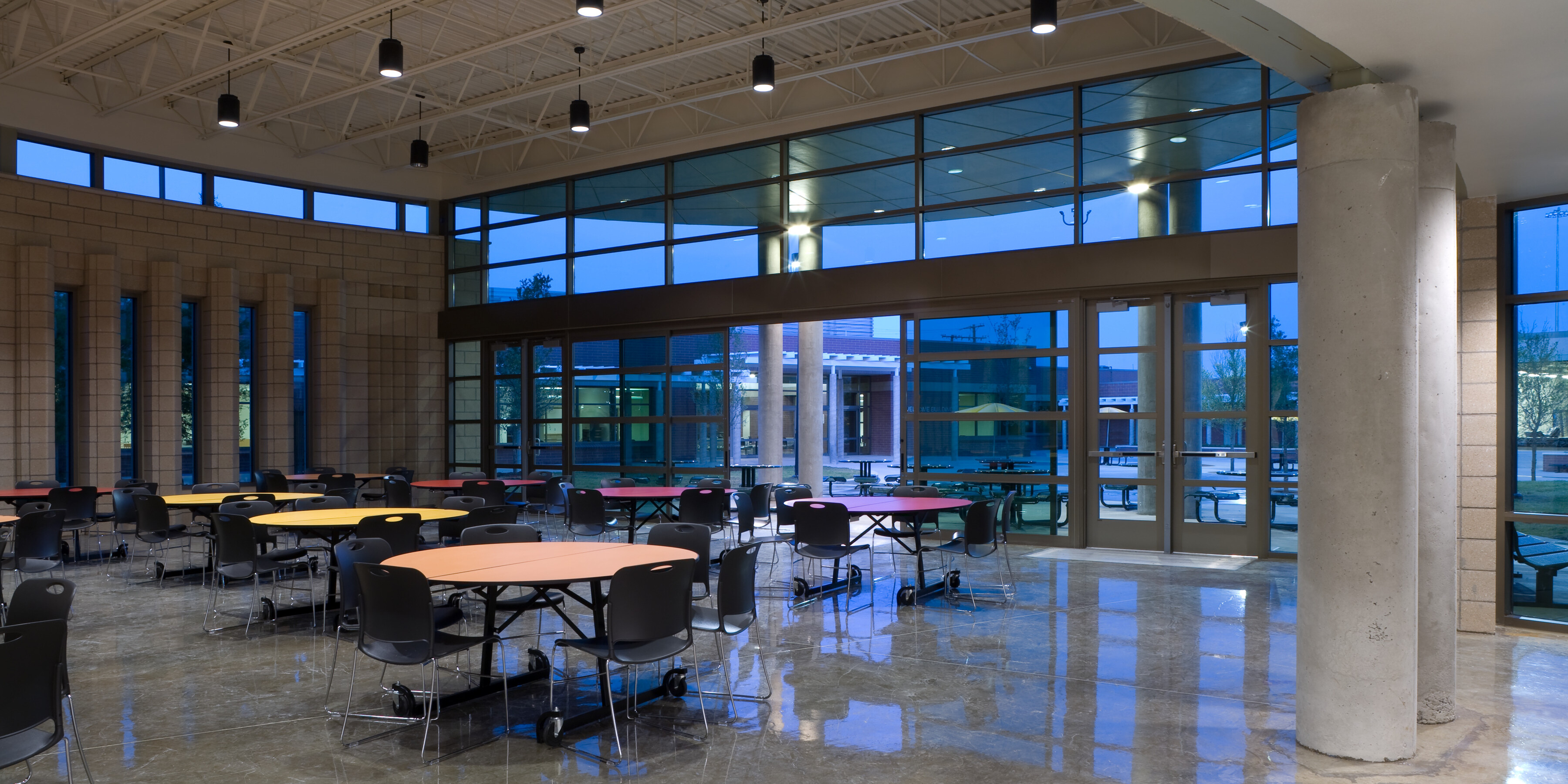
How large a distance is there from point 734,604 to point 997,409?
6.78 metres

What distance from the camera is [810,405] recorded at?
1565 centimetres

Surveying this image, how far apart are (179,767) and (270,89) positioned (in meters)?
12.0

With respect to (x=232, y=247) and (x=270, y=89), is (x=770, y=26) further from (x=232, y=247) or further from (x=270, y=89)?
(x=232, y=247)

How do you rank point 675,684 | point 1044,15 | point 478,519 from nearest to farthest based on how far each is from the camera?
point 675,684 → point 1044,15 → point 478,519

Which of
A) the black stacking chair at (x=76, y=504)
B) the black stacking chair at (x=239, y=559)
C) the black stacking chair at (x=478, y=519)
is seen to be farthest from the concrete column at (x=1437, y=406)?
the black stacking chair at (x=76, y=504)

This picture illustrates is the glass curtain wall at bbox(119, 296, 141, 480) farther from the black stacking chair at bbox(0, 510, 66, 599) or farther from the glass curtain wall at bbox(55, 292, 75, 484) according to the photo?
the black stacking chair at bbox(0, 510, 66, 599)

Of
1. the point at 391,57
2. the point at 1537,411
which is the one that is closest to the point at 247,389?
the point at 391,57

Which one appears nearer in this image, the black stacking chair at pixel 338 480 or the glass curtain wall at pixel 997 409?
the glass curtain wall at pixel 997 409

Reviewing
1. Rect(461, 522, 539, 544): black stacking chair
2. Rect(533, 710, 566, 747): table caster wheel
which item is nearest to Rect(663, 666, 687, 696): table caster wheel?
Rect(533, 710, 566, 747): table caster wheel

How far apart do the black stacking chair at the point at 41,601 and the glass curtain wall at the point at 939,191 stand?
360 inches

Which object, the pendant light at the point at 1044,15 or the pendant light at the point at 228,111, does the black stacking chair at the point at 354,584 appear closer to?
the pendant light at the point at 1044,15

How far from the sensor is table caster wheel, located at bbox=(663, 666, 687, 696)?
503 centimetres

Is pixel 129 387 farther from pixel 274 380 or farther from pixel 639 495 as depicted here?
pixel 639 495

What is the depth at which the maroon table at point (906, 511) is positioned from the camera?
7535mm
